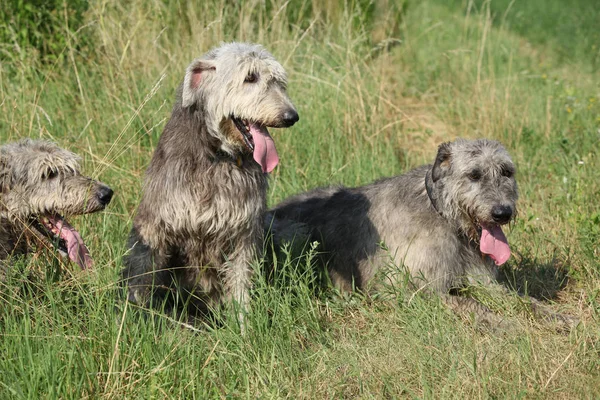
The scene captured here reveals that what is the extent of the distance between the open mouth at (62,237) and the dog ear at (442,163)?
2.74 metres

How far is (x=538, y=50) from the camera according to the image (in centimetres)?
1482

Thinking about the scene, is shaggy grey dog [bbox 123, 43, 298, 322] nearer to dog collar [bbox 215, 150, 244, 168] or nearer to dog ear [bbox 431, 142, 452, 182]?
dog collar [bbox 215, 150, 244, 168]

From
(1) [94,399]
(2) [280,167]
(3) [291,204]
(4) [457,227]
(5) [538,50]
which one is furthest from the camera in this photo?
(5) [538,50]

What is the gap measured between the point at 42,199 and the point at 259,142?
1537 mm

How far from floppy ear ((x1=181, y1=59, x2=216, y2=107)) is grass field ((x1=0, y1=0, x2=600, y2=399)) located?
0.73 meters

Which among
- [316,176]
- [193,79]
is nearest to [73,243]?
[193,79]

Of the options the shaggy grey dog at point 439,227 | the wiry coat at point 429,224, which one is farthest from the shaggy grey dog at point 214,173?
the shaggy grey dog at point 439,227

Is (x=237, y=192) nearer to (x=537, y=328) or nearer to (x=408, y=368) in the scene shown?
(x=408, y=368)

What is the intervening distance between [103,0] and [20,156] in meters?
3.49

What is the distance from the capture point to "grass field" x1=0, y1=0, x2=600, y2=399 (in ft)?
16.0

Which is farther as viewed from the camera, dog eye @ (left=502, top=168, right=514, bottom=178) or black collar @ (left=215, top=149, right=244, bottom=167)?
dog eye @ (left=502, top=168, right=514, bottom=178)

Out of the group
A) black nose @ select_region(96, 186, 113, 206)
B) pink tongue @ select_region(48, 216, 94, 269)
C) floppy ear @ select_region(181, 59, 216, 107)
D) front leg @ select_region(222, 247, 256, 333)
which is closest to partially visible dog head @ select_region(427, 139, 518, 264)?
front leg @ select_region(222, 247, 256, 333)

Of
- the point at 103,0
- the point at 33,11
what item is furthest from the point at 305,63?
the point at 33,11

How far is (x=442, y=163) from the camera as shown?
642 cm
